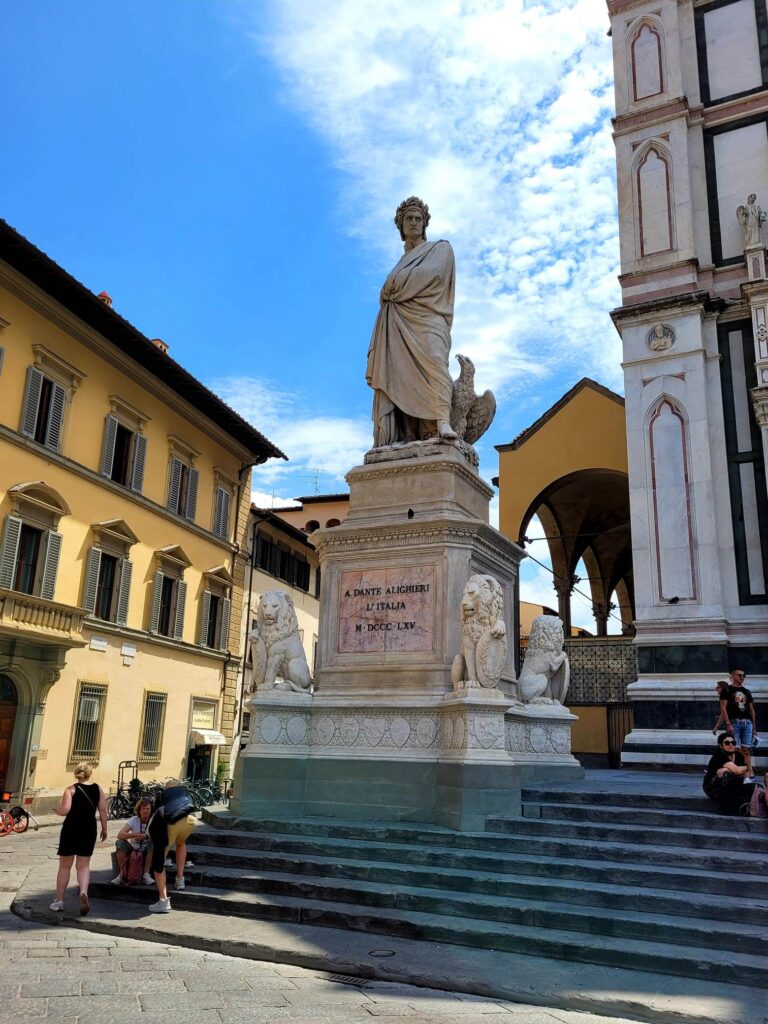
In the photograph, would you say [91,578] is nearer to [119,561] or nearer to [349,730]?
[119,561]

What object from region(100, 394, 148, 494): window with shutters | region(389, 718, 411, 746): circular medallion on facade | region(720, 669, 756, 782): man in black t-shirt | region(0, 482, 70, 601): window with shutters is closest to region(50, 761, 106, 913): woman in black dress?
region(389, 718, 411, 746): circular medallion on facade

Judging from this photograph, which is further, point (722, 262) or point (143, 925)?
point (722, 262)

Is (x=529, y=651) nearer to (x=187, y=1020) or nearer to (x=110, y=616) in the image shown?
(x=187, y=1020)

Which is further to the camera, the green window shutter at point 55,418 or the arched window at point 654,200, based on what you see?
the green window shutter at point 55,418

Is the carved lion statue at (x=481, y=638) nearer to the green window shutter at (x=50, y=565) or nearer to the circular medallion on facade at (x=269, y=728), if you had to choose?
the circular medallion on facade at (x=269, y=728)

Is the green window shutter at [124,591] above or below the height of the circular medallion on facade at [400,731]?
above

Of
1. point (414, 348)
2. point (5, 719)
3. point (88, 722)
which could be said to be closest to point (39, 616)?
point (5, 719)

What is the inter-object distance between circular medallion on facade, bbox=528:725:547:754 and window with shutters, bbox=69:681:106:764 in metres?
15.4

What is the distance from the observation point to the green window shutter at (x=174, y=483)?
2655 cm

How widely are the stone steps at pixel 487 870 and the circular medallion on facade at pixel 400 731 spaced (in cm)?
119

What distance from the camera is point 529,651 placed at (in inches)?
382

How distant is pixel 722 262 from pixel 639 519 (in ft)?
15.8

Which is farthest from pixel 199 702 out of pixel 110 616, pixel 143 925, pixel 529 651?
pixel 143 925

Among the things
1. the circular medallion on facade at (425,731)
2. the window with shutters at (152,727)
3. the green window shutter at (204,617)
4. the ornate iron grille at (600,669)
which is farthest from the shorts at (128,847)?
the green window shutter at (204,617)
